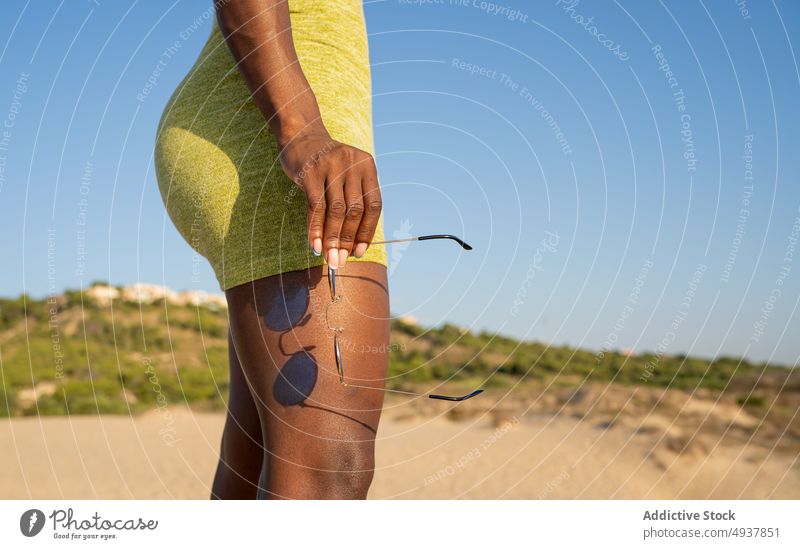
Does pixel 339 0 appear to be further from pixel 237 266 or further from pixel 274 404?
pixel 274 404

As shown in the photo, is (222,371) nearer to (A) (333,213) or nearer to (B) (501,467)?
(B) (501,467)

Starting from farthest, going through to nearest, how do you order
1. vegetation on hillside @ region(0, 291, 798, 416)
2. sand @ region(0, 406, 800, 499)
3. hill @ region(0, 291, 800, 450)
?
vegetation on hillside @ region(0, 291, 798, 416) → hill @ region(0, 291, 800, 450) → sand @ region(0, 406, 800, 499)

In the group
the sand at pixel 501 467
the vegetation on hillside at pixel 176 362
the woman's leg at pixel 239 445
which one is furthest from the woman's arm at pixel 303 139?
the vegetation on hillside at pixel 176 362

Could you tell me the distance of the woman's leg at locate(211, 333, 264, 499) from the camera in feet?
6.82

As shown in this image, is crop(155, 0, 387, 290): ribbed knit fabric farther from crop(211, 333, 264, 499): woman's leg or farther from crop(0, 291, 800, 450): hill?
crop(0, 291, 800, 450): hill

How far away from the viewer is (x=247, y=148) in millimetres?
1656

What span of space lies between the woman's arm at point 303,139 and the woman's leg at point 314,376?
0.39 feet

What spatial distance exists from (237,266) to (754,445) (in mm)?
9537

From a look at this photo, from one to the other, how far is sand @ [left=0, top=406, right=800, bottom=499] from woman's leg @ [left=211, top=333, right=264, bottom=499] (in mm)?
4693
